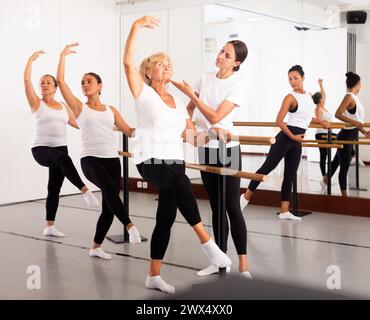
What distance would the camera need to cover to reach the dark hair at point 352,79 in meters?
6.50

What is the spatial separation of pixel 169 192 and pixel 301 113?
10.2ft

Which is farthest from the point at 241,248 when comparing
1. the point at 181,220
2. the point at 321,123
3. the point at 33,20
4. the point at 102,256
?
the point at 33,20

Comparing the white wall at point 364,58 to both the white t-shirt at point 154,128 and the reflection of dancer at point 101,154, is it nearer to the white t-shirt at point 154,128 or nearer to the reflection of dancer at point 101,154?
the reflection of dancer at point 101,154

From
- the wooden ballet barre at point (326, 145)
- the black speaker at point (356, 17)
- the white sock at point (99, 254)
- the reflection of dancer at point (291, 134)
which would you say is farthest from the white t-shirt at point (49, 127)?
the black speaker at point (356, 17)

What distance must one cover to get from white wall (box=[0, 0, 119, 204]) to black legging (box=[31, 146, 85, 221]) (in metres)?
2.17

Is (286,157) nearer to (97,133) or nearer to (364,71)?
(364,71)

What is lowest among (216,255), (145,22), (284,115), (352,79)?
(216,255)

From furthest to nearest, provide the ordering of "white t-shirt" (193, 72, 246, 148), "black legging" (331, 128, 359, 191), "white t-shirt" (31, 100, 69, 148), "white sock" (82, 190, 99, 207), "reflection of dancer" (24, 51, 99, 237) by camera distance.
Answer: "black legging" (331, 128, 359, 191)
"white t-shirt" (31, 100, 69, 148)
"reflection of dancer" (24, 51, 99, 237)
"white sock" (82, 190, 99, 207)
"white t-shirt" (193, 72, 246, 148)

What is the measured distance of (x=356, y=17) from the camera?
6539 millimetres

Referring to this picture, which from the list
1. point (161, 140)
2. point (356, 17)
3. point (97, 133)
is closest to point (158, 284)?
point (161, 140)

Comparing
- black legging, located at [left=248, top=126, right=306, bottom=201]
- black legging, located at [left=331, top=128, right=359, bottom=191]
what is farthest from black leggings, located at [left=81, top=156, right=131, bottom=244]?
black legging, located at [left=331, top=128, right=359, bottom=191]

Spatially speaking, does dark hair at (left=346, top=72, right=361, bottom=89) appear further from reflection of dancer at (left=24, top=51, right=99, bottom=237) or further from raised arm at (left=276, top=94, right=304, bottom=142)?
reflection of dancer at (left=24, top=51, right=99, bottom=237)

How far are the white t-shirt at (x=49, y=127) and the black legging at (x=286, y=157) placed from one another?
6.63 feet

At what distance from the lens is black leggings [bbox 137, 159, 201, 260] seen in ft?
11.2
